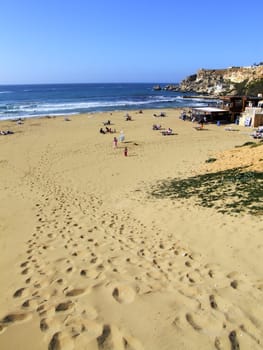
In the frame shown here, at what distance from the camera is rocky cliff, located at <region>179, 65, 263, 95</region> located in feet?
268

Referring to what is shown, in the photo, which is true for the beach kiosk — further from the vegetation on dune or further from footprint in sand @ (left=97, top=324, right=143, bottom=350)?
footprint in sand @ (left=97, top=324, right=143, bottom=350)

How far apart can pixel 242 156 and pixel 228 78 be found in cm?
11058

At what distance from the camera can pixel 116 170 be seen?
17.0 metres

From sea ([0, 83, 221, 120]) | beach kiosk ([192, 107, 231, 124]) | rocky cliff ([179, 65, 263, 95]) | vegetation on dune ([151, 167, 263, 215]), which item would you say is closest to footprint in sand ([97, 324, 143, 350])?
vegetation on dune ([151, 167, 263, 215])

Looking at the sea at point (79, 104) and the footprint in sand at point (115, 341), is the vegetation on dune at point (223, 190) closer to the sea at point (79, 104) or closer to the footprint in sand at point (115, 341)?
the footprint in sand at point (115, 341)

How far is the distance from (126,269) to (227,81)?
117m

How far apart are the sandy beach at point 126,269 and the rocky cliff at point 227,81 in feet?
230

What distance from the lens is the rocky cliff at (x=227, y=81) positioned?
81769mm

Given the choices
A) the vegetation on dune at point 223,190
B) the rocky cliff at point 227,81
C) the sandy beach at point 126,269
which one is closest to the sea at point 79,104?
the rocky cliff at point 227,81

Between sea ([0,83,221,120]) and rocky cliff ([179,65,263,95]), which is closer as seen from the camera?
sea ([0,83,221,120])

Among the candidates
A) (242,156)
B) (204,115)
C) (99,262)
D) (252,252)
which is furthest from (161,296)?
(204,115)

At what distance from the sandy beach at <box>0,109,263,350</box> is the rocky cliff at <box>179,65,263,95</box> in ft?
230

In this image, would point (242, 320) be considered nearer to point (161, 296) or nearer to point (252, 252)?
point (161, 296)

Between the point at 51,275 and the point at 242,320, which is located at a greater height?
the point at 242,320
